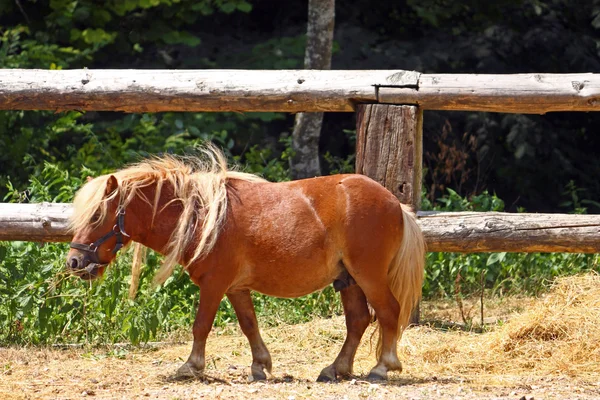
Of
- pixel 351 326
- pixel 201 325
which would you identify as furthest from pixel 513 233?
pixel 201 325

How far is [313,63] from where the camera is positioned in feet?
29.8

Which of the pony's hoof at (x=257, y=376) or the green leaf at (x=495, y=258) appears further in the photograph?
the green leaf at (x=495, y=258)

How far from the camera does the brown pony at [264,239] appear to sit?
486 cm

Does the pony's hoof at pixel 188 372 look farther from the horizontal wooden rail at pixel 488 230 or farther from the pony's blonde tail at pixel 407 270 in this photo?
the horizontal wooden rail at pixel 488 230

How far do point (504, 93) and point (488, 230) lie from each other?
905mm

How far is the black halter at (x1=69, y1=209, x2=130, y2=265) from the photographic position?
188 inches

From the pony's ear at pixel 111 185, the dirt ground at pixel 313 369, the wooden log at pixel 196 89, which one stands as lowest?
the dirt ground at pixel 313 369

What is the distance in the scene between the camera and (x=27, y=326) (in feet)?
20.8

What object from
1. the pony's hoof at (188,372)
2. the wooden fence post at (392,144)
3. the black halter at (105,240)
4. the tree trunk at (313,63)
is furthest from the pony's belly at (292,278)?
the tree trunk at (313,63)

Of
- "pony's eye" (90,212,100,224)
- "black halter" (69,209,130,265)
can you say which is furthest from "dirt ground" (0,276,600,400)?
"pony's eye" (90,212,100,224)

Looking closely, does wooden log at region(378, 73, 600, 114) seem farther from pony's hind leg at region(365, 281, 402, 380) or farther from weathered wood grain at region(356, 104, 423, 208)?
pony's hind leg at region(365, 281, 402, 380)

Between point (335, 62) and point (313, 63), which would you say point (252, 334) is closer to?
point (313, 63)

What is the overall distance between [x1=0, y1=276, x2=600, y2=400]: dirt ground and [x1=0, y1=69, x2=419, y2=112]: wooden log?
5.42 ft

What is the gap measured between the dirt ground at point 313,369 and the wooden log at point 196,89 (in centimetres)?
165
